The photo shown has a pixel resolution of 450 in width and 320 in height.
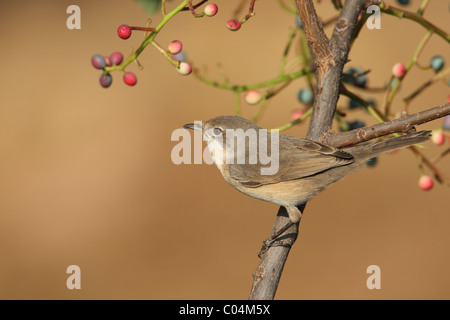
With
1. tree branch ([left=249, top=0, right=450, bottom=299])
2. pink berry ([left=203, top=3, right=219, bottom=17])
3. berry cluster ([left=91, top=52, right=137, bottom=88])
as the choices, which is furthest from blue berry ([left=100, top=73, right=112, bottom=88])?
tree branch ([left=249, top=0, right=450, bottom=299])

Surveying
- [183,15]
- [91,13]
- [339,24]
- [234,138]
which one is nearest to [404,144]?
[339,24]

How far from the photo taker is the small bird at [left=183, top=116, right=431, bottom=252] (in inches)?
84.8

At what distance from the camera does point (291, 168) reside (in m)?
2.28

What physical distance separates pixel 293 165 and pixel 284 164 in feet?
0.14

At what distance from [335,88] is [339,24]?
23 cm

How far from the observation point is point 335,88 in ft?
5.75

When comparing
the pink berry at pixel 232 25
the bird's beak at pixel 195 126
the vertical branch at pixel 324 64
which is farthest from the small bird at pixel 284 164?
the pink berry at pixel 232 25

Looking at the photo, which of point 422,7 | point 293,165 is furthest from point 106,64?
point 422,7

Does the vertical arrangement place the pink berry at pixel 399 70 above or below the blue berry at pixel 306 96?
below

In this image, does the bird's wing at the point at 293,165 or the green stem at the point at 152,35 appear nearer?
the green stem at the point at 152,35

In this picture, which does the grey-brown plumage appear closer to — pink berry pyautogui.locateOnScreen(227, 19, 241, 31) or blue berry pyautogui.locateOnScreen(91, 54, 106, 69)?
A: blue berry pyautogui.locateOnScreen(91, 54, 106, 69)

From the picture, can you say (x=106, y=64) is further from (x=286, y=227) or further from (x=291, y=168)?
(x=291, y=168)

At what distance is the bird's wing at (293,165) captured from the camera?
220cm

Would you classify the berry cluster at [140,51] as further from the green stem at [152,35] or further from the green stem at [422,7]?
the green stem at [422,7]
